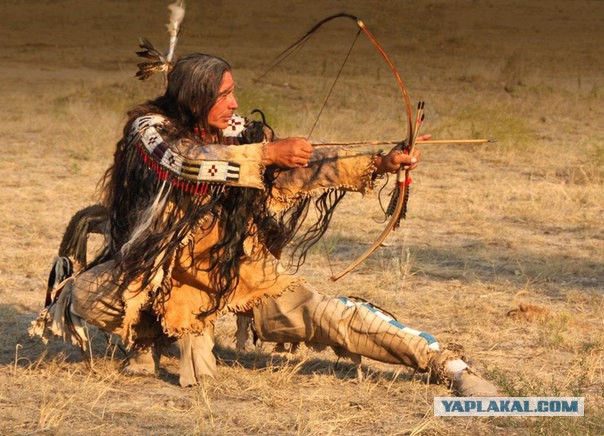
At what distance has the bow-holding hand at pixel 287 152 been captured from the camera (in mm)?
3818

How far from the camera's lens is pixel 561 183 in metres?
7.99

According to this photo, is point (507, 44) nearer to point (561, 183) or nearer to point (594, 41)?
point (594, 41)

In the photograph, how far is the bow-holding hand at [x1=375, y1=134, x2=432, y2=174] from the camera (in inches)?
153

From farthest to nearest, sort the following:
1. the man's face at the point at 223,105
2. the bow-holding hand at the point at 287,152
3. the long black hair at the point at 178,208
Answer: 1. the man's face at the point at 223,105
2. the long black hair at the point at 178,208
3. the bow-holding hand at the point at 287,152

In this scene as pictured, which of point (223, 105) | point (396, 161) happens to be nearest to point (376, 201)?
point (223, 105)

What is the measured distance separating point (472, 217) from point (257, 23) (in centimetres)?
1021

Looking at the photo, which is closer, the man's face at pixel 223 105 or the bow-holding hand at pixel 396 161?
the bow-holding hand at pixel 396 161

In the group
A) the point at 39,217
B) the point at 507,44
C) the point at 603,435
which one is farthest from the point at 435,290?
the point at 507,44

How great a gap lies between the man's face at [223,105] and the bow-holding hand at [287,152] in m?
0.32

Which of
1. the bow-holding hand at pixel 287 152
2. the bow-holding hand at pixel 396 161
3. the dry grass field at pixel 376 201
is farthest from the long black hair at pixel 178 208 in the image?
the dry grass field at pixel 376 201

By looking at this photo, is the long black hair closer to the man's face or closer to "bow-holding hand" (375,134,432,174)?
the man's face

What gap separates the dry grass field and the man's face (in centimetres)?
91

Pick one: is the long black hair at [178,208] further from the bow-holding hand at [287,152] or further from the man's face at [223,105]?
the bow-holding hand at [287,152]

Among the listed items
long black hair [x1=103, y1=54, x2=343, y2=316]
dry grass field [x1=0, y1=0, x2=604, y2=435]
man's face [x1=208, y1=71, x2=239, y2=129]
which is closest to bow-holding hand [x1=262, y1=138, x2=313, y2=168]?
long black hair [x1=103, y1=54, x2=343, y2=316]
